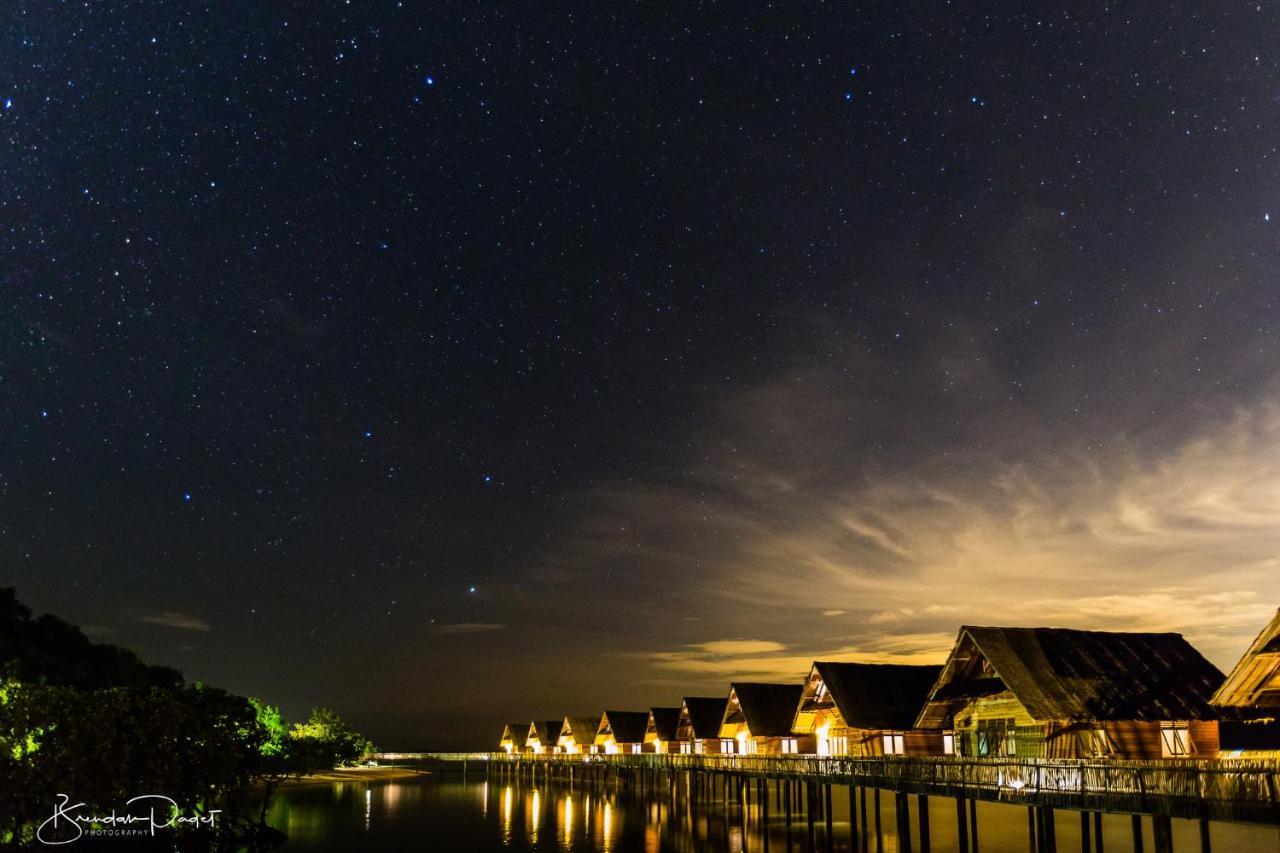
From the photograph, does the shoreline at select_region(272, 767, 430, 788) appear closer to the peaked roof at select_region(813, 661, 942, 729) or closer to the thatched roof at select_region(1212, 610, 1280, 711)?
the peaked roof at select_region(813, 661, 942, 729)

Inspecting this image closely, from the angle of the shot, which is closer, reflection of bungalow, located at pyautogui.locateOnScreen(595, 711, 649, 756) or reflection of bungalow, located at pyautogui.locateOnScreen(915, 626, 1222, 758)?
reflection of bungalow, located at pyautogui.locateOnScreen(915, 626, 1222, 758)

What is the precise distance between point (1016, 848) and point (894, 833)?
5949 mm

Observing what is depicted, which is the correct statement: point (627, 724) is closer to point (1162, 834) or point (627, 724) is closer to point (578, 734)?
point (578, 734)

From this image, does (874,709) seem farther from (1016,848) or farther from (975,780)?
(975,780)

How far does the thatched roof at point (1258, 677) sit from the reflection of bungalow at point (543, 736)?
91.4 meters

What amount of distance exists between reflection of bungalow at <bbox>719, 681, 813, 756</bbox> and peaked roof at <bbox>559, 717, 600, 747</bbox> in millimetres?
34806

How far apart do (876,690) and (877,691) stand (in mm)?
80

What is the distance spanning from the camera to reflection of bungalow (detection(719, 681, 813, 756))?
5953 centimetres

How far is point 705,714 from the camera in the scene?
240 ft

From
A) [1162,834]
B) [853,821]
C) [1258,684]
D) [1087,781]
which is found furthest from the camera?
[853,821]

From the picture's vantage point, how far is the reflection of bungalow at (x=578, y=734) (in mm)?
97806

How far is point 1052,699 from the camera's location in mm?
35000
